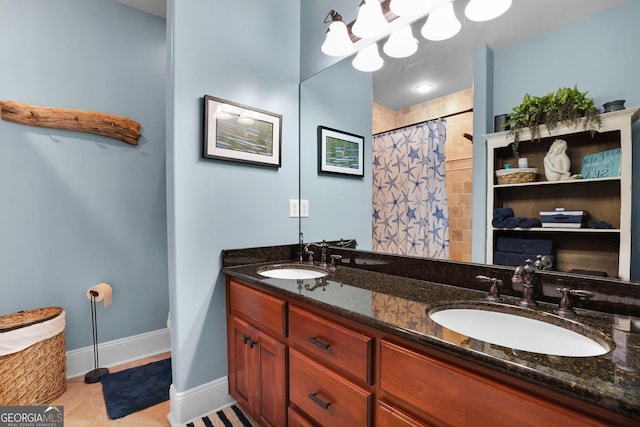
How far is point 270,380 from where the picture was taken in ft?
4.41

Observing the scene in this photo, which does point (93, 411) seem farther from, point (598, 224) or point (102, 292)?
point (598, 224)

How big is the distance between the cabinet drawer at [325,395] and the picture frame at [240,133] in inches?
44.3

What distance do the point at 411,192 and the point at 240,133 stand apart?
105cm

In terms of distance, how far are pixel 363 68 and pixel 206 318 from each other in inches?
66.9

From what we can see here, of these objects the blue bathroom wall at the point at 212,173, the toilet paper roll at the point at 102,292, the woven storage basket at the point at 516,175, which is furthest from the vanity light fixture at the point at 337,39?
the toilet paper roll at the point at 102,292

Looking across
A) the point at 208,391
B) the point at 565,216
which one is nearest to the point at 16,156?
the point at 208,391

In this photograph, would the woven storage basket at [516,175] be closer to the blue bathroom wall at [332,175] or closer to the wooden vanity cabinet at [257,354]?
the blue bathroom wall at [332,175]

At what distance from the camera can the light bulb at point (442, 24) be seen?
4.28 feet

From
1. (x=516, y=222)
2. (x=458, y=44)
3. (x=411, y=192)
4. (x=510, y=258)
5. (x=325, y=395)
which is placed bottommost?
Answer: (x=325, y=395)

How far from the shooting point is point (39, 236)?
1.98 metres

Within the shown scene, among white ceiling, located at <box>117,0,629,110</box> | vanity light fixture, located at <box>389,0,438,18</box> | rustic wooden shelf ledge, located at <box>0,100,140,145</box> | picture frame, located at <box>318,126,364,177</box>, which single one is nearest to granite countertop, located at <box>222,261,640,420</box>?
picture frame, located at <box>318,126,364,177</box>

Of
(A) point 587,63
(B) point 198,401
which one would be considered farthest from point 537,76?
(B) point 198,401

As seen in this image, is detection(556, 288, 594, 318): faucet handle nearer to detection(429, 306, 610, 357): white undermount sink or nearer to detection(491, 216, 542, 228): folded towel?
detection(429, 306, 610, 357): white undermount sink

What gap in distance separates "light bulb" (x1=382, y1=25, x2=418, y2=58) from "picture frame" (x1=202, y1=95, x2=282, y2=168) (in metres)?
0.77
